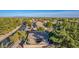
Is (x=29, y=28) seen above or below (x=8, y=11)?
below

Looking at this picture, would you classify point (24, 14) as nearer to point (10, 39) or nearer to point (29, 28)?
point (29, 28)

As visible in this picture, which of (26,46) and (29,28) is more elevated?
(29,28)

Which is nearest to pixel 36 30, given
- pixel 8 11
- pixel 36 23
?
pixel 36 23
